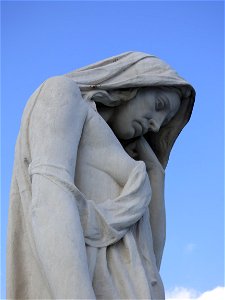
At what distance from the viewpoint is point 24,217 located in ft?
22.5

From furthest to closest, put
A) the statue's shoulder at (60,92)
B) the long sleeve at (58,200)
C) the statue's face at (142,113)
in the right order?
the statue's face at (142,113)
the statue's shoulder at (60,92)
the long sleeve at (58,200)

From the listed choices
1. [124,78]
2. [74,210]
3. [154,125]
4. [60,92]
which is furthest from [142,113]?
[74,210]

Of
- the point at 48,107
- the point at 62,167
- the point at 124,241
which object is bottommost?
the point at 124,241

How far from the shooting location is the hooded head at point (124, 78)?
7.50 m

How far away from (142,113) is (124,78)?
39 cm

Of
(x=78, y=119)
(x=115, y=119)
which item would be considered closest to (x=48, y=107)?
(x=78, y=119)

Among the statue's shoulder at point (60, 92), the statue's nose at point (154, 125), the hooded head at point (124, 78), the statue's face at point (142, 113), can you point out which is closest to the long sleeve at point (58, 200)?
the statue's shoulder at point (60, 92)

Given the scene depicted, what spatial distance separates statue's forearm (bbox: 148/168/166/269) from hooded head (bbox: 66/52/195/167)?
0.87 m

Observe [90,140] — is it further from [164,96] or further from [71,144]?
[164,96]

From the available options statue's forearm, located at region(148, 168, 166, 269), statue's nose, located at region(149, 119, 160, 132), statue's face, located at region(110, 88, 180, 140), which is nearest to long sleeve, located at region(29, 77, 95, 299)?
statue's face, located at region(110, 88, 180, 140)

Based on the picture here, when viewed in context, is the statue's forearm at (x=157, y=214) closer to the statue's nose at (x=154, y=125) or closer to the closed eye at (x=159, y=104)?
the statue's nose at (x=154, y=125)

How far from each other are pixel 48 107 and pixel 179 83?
1449 mm

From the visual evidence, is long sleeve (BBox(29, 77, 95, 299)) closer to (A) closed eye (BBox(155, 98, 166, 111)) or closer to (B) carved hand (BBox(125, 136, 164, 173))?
(A) closed eye (BBox(155, 98, 166, 111))

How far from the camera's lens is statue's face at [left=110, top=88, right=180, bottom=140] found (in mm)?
7691
